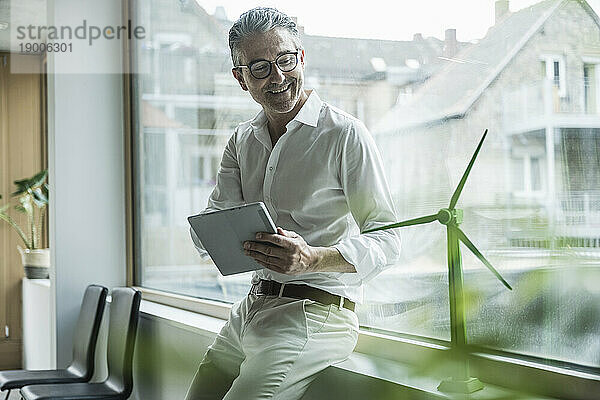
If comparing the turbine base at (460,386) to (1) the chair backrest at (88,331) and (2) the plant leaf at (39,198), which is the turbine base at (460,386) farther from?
(2) the plant leaf at (39,198)

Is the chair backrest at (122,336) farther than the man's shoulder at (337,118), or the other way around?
the chair backrest at (122,336)

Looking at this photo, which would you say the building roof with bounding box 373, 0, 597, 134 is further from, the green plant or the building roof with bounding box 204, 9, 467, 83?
the green plant

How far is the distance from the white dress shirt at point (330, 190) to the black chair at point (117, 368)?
141 cm

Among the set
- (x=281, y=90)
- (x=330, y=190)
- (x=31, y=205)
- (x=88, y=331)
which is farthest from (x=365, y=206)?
(x=31, y=205)

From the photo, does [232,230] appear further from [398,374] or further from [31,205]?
[31,205]

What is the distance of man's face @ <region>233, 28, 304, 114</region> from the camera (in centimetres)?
190

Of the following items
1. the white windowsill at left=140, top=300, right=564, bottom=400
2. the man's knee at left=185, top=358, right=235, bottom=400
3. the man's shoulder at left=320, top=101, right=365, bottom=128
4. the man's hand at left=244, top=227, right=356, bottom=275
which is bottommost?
the man's knee at left=185, top=358, right=235, bottom=400

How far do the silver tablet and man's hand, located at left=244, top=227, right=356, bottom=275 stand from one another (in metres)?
0.03

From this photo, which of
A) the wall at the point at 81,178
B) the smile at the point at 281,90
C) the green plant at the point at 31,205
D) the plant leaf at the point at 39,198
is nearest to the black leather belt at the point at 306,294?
the smile at the point at 281,90

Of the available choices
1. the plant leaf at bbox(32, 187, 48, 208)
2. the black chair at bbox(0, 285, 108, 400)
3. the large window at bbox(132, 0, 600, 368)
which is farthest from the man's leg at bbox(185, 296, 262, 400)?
the plant leaf at bbox(32, 187, 48, 208)

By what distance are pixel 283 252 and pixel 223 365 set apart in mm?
513

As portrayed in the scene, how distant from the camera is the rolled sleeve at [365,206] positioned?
1.74 metres

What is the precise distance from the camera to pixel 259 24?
6.24 ft

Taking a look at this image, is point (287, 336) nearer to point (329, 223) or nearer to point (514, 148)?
point (329, 223)
